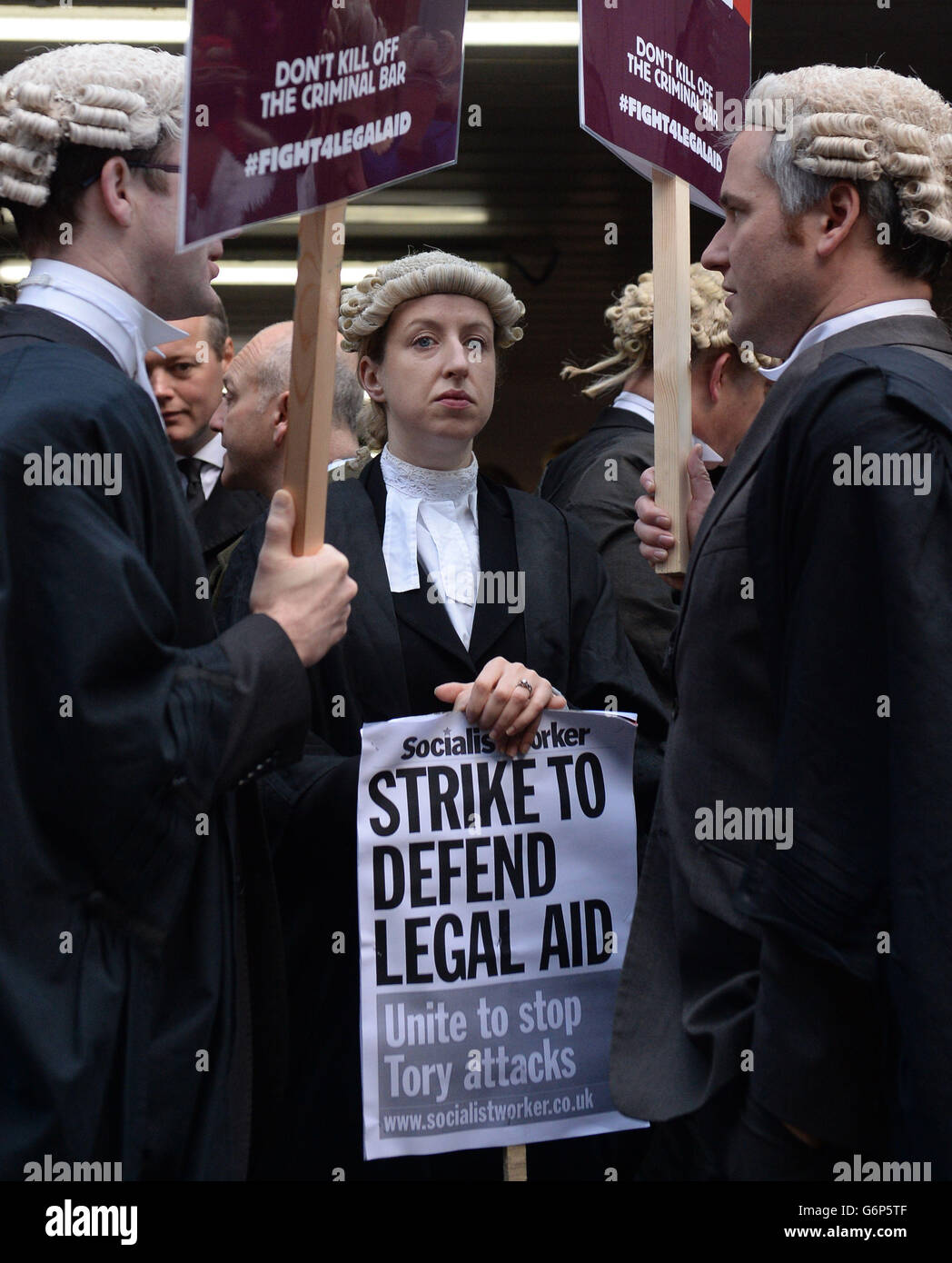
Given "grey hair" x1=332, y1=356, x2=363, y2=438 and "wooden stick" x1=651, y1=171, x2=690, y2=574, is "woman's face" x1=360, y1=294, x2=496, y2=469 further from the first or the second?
"grey hair" x1=332, y1=356, x2=363, y2=438

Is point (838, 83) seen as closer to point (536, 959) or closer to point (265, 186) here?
point (265, 186)

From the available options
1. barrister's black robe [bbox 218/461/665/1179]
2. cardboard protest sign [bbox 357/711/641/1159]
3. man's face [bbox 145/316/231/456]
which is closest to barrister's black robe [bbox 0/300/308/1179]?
cardboard protest sign [bbox 357/711/641/1159]

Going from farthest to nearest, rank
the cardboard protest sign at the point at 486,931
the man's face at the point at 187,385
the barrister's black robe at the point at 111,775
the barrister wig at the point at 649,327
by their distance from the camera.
Result: 1. the man's face at the point at 187,385
2. the barrister wig at the point at 649,327
3. the cardboard protest sign at the point at 486,931
4. the barrister's black robe at the point at 111,775

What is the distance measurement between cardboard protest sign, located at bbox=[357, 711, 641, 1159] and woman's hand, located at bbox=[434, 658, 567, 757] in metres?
0.03

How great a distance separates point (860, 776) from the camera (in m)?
1.76

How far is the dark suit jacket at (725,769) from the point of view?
6.03 feet

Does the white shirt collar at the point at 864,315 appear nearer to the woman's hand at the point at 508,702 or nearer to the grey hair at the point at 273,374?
the woman's hand at the point at 508,702

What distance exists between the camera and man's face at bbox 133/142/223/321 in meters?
2.11

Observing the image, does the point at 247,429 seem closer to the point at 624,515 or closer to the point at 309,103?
the point at 624,515

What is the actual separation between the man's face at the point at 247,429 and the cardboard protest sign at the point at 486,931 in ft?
4.69

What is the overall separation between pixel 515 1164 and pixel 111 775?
1141 millimetres

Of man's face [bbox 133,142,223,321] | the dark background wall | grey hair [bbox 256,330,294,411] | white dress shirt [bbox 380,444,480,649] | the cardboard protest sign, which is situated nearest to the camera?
man's face [bbox 133,142,223,321]

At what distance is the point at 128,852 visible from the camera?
1.84 metres

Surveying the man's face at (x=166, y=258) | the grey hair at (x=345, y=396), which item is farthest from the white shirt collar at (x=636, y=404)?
the man's face at (x=166, y=258)
